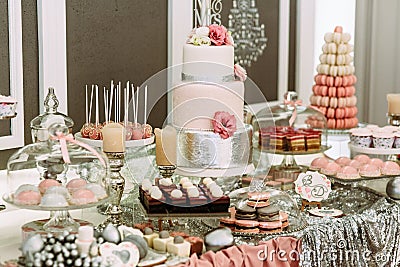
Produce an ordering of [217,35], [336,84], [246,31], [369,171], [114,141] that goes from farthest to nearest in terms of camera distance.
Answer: [246,31] → [336,84] → [369,171] → [217,35] → [114,141]

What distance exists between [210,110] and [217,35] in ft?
0.85

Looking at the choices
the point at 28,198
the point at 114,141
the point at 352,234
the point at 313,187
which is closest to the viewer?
the point at 28,198

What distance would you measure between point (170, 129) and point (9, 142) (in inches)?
27.5

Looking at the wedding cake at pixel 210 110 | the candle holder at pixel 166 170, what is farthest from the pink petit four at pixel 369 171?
the candle holder at pixel 166 170

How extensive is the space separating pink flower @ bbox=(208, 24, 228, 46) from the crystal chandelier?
1.10 metres

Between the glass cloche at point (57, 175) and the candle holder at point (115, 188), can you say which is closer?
the glass cloche at point (57, 175)

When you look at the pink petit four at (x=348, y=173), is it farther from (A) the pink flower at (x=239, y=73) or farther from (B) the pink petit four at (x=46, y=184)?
(B) the pink petit four at (x=46, y=184)

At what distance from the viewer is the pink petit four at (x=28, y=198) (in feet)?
6.16

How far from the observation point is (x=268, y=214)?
214cm

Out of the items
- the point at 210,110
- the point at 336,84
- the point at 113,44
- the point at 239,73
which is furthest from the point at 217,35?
the point at 336,84

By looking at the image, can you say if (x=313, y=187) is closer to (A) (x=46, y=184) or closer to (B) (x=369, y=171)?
(B) (x=369, y=171)

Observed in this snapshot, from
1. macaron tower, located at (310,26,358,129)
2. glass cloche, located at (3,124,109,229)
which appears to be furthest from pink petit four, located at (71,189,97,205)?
macaron tower, located at (310,26,358,129)

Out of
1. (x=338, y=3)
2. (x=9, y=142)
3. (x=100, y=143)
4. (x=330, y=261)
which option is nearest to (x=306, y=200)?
(x=330, y=261)

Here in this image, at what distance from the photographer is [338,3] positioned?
448cm
